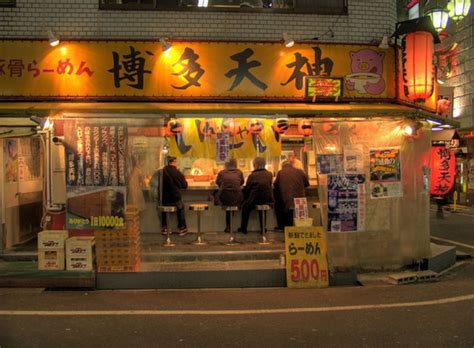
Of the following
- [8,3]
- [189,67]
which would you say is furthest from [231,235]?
[8,3]

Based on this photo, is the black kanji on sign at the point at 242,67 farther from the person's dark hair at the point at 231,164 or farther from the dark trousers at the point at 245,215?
the dark trousers at the point at 245,215

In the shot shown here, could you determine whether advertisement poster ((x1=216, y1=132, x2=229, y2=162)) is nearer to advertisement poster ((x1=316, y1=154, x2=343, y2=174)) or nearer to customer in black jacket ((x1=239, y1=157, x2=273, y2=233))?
customer in black jacket ((x1=239, y1=157, x2=273, y2=233))

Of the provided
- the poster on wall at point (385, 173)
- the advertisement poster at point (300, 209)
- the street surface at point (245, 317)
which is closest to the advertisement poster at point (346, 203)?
the poster on wall at point (385, 173)

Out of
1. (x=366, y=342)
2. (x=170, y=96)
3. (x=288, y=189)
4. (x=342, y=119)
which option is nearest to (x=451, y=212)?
(x=288, y=189)

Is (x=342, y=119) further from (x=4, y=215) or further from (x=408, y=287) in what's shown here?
(x=4, y=215)

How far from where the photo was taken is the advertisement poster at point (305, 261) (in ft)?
27.1

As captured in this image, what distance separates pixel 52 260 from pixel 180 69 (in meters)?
4.49

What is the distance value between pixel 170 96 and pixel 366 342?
6309 mm

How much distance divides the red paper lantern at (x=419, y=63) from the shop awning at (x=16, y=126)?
7841 mm

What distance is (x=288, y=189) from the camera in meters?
11.5

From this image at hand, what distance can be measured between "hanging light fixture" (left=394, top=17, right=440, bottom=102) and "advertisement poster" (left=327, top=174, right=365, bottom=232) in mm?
2517

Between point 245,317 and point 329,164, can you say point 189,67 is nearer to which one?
point 329,164

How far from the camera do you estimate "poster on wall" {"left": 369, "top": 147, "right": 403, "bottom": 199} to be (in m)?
9.12

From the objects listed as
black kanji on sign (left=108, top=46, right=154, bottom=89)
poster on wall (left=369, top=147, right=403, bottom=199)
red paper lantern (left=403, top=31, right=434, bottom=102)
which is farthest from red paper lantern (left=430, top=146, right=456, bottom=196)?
black kanji on sign (left=108, top=46, right=154, bottom=89)
